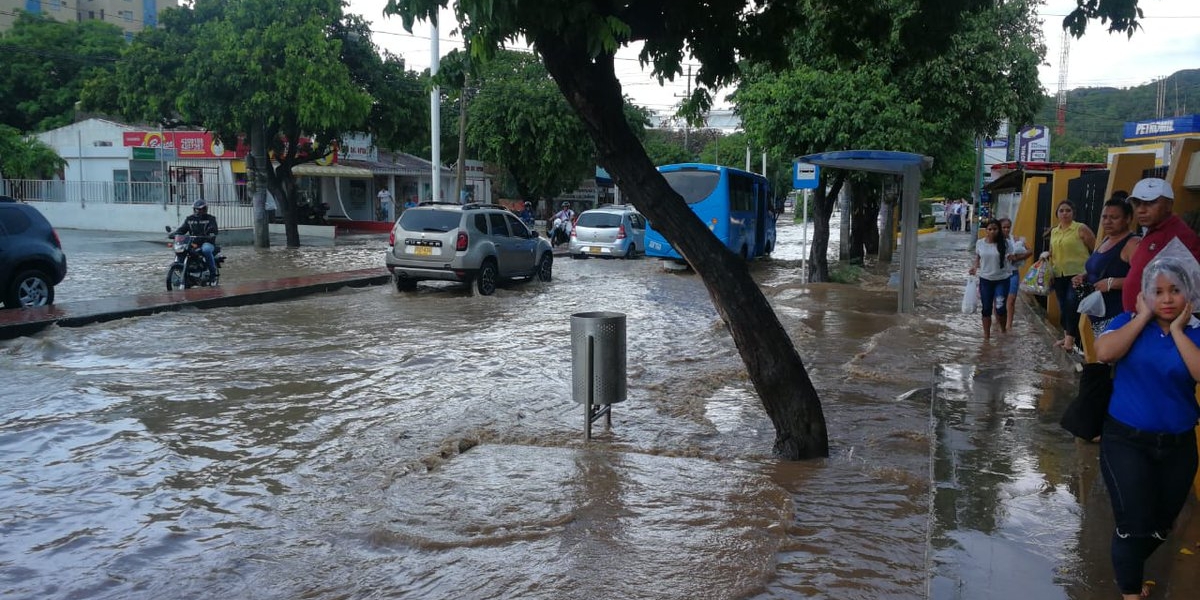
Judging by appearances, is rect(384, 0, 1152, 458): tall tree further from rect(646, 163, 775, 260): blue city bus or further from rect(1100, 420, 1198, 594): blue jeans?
rect(646, 163, 775, 260): blue city bus

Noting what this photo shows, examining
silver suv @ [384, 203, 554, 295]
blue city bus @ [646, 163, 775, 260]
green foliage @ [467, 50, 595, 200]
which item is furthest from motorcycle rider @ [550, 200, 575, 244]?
silver suv @ [384, 203, 554, 295]

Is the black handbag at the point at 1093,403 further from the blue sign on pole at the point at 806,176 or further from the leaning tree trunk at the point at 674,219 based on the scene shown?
the blue sign on pole at the point at 806,176

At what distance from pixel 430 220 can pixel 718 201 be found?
1002 cm

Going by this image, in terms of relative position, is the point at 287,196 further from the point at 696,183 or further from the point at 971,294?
the point at 971,294

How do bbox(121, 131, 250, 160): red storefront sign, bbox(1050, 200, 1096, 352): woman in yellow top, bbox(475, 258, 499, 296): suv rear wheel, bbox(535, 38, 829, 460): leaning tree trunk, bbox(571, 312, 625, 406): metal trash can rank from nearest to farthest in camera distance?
bbox(535, 38, 829, 460): leaning tree trunk, bbox(571, 312, 625, 406): metal trash can, bbox(1050, 200, 1096, 352): woman in yellow top, bbox(475, 258, 499, 296): suv rear wheel, bbox(121, 131, 250, 160): red storefront sign

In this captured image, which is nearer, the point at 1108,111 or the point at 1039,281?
the point at 1039,281

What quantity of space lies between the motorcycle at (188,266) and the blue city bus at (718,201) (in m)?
11.4

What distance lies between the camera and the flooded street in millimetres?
4680

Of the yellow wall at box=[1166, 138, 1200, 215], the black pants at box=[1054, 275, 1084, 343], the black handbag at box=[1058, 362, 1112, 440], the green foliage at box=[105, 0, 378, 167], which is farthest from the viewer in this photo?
the green foliage at box=[105, 0, 378, 167]

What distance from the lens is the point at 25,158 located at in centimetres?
3434

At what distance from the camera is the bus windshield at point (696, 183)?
25.1 metres

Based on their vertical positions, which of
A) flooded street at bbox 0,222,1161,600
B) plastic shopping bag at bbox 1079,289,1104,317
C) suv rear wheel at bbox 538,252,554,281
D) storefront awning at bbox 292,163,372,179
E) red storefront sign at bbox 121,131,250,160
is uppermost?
red storefront sign at bbox 121,131,250,160

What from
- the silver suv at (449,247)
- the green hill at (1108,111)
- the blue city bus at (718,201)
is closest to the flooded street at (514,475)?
the silver suv at (449,247)

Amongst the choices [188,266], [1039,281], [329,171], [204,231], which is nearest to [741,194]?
[204,231]
